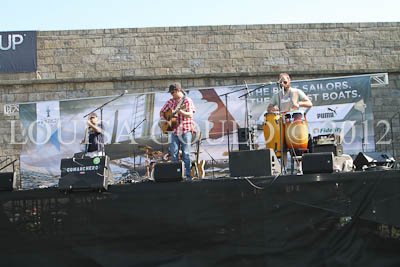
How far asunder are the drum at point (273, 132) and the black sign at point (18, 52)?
8.03 m

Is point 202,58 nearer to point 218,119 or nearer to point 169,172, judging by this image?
point 218,119

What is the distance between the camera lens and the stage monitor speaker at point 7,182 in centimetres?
598

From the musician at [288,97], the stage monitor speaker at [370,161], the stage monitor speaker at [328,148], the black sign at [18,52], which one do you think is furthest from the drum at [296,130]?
the black sign at [18,52]

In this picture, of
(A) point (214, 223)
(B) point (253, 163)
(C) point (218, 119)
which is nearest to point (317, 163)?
(B) point (253, 163)

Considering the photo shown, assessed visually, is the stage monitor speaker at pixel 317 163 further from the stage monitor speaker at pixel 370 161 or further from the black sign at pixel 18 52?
the black sign at pixel 18 52

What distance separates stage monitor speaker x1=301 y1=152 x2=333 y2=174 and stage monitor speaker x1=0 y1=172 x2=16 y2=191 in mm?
3191

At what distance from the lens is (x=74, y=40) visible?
1334 cm

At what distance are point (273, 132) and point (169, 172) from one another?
5.58 feet

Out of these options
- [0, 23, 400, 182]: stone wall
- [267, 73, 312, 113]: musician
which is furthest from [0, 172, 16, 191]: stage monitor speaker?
[0, 23, 400, 182]: stone wall

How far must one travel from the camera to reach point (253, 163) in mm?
5848

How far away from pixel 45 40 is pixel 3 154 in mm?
2960

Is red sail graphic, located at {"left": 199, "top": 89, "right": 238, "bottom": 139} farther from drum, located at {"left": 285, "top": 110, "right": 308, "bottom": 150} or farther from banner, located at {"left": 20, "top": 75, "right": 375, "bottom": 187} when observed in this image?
drum, located at {"left": 285, "top": 110, "right": 308, "bottom": 150}

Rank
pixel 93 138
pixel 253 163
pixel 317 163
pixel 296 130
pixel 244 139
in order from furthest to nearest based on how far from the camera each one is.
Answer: pixel 93 138
pixel 244 139
pixel 296 130
pixel 253 163
pixel 317 163

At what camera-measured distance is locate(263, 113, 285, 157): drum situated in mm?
6758
